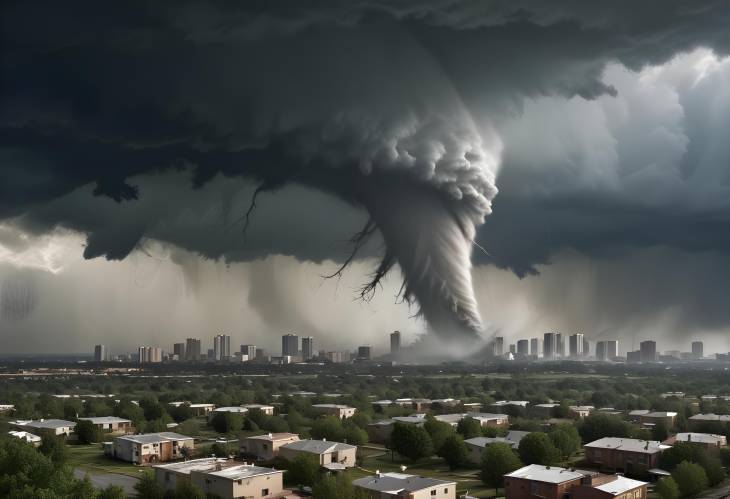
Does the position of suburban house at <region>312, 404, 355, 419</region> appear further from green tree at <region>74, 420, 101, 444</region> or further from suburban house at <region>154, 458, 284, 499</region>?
suburban house at <region>154, 458, 284, 499</region>

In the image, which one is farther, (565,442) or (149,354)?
(149,354)

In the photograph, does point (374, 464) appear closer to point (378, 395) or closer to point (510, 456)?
point (510, 456)

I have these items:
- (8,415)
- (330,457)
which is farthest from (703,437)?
(8,415)

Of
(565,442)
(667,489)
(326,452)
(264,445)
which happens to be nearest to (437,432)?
(565,442)

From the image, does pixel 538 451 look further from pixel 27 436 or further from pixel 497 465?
pixel 27 436

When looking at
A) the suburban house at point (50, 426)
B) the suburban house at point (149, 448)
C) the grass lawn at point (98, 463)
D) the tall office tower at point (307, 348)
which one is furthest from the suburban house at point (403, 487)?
the tall office tower at point (307, 348)

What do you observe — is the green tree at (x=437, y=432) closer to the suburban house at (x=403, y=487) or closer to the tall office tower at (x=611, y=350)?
the suburban house at (x=403, y=487)
